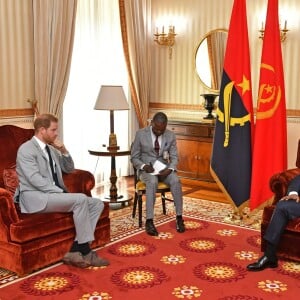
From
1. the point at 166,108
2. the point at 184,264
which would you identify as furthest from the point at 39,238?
the point at 166,108

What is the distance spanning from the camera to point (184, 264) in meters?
3.56

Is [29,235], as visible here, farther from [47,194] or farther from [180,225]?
[180,225]

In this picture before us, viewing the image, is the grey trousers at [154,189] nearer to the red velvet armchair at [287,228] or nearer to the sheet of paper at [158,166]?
→ the sheet of paper at [158,166]

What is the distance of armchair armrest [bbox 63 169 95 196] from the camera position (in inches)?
160

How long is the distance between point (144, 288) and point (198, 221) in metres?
A: 1.71

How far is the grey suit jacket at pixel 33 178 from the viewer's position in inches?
137

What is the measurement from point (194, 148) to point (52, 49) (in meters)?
2.34

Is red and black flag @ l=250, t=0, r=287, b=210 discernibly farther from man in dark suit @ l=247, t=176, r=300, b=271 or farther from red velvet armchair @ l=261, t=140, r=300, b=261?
man in dark suit @ l=247, t=176, r=300, b=271

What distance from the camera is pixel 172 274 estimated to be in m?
3.37

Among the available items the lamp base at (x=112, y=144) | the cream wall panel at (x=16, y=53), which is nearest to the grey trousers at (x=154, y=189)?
the lamp base at (x=112, y=144)

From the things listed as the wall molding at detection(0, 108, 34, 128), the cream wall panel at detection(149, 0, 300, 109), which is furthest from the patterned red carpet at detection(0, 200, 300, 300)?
the cream wall panel at detection(149, 0, 300, 109)

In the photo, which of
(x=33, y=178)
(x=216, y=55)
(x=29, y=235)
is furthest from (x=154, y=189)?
(x=216, y=55)

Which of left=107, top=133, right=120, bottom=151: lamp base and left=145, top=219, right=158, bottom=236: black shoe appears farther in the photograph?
left=107, top=133, right=120, bottom=151: lamp base

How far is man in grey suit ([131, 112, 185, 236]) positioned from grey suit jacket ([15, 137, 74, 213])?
1.10 meters
